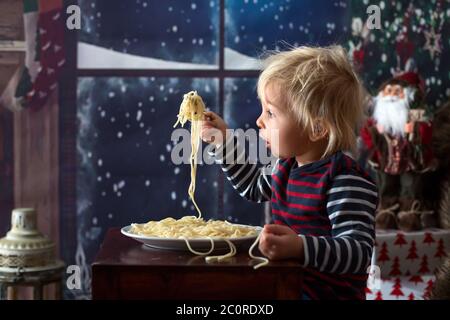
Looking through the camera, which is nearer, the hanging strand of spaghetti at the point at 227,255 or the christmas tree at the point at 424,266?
the hanging strand of spaghetti at the point at 227,255

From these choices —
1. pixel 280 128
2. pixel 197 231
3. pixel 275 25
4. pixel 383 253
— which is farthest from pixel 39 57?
pixel 197 231

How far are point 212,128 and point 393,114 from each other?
4.35 feet

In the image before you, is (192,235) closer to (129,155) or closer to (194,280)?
(194,280)

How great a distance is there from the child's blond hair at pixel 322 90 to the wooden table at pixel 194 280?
52 centimetres

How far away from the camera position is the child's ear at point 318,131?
167cm

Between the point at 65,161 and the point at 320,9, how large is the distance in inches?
48.2

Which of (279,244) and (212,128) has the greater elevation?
(212,128)

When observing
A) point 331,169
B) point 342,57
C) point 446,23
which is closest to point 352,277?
point 331,169

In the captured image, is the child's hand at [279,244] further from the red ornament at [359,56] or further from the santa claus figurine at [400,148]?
the red ornament at [359,56]

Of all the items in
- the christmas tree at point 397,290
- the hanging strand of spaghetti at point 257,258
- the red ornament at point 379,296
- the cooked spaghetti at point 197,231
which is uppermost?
the cooked spaghetti at point 197,231

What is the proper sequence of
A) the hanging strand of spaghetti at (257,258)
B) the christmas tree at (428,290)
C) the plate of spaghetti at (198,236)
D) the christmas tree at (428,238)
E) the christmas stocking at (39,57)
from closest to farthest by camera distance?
the hanging strand of spaghetti at (257,258) < the plate of spaghetti at (198,236) < the christmas tree at (428,290) < the christmas tree at (428,238) < the christmas stocking at (39,57)

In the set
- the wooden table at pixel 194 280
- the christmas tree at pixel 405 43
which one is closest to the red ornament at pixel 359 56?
the christmas tree at pixel 405 43

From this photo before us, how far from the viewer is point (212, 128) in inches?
71.4

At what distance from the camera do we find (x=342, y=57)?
1.72 metres
